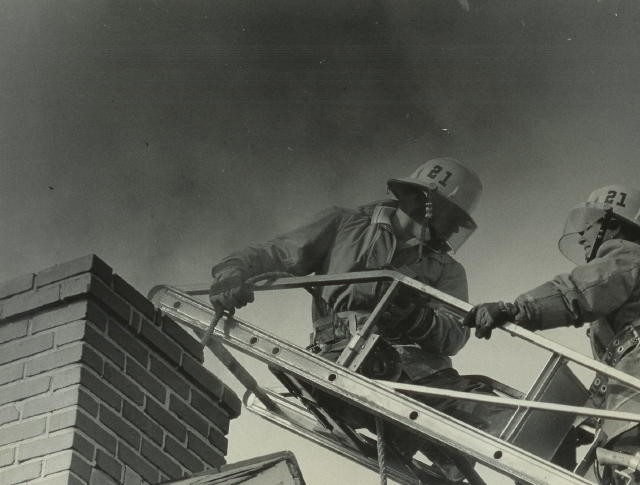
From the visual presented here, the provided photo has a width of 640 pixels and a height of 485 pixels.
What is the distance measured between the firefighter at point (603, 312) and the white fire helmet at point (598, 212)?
95 millimetres

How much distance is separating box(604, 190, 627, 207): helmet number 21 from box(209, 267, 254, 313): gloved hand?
2127 mm

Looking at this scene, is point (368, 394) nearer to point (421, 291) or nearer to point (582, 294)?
point (421, 291)

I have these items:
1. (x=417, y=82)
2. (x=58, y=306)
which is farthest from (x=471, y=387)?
(x=417, y=82)

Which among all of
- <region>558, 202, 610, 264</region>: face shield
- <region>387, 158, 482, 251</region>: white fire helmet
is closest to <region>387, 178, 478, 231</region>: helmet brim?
<region>387, 158, 482, 251</region>: white fire helmet

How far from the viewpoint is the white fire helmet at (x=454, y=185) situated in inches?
319

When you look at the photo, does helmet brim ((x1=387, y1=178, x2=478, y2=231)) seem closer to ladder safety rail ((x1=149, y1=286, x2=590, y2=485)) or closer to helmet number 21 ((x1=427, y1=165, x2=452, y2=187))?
helmet number 21 ((x1=427, y1=165, x2=452, y2=187))

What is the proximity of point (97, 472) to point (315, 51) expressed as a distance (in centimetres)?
749

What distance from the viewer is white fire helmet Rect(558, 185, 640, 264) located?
25.1 feet

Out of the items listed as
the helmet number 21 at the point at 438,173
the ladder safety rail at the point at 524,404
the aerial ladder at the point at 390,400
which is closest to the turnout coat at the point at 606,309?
the aerial ladder at the point at 390,400

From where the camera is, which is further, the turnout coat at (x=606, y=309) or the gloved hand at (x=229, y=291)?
the gloved hand at (x=229, y=291)

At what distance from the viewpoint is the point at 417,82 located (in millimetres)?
12547

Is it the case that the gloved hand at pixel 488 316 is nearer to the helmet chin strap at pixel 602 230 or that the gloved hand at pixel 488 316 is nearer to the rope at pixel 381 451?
the rope at pixel 381 451

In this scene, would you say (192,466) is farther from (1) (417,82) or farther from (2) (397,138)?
(1) (417,82)

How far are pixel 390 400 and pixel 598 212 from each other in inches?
81.8
